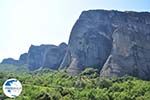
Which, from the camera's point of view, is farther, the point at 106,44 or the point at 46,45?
the point at 46,45

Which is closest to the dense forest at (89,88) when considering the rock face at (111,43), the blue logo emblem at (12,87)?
the rock face at (111,43)

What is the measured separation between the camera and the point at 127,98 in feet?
278

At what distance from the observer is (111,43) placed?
414ft

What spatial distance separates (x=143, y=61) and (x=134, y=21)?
44.7 feet

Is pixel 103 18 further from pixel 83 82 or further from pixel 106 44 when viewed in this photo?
pixel 83 82

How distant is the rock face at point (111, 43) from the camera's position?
116m

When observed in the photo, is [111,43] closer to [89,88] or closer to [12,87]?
[89,88]

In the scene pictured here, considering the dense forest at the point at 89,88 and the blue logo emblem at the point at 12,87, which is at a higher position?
the blue logo emblem at the point at 12,87

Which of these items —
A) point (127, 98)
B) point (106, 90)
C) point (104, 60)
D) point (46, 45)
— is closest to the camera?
point (127, 98)

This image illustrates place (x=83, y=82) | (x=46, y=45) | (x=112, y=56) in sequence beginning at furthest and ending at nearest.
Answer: (x=46, y=45) < (x=112, y=56) < (x=83, y=82)

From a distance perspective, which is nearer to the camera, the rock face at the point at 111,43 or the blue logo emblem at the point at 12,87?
the blue logo emblem at the point at 12,87

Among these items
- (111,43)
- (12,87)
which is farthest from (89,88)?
(12,87)

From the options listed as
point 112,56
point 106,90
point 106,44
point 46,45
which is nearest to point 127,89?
point 106,90

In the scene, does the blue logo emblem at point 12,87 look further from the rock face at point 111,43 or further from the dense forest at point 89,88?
the rock face at point 111,43
